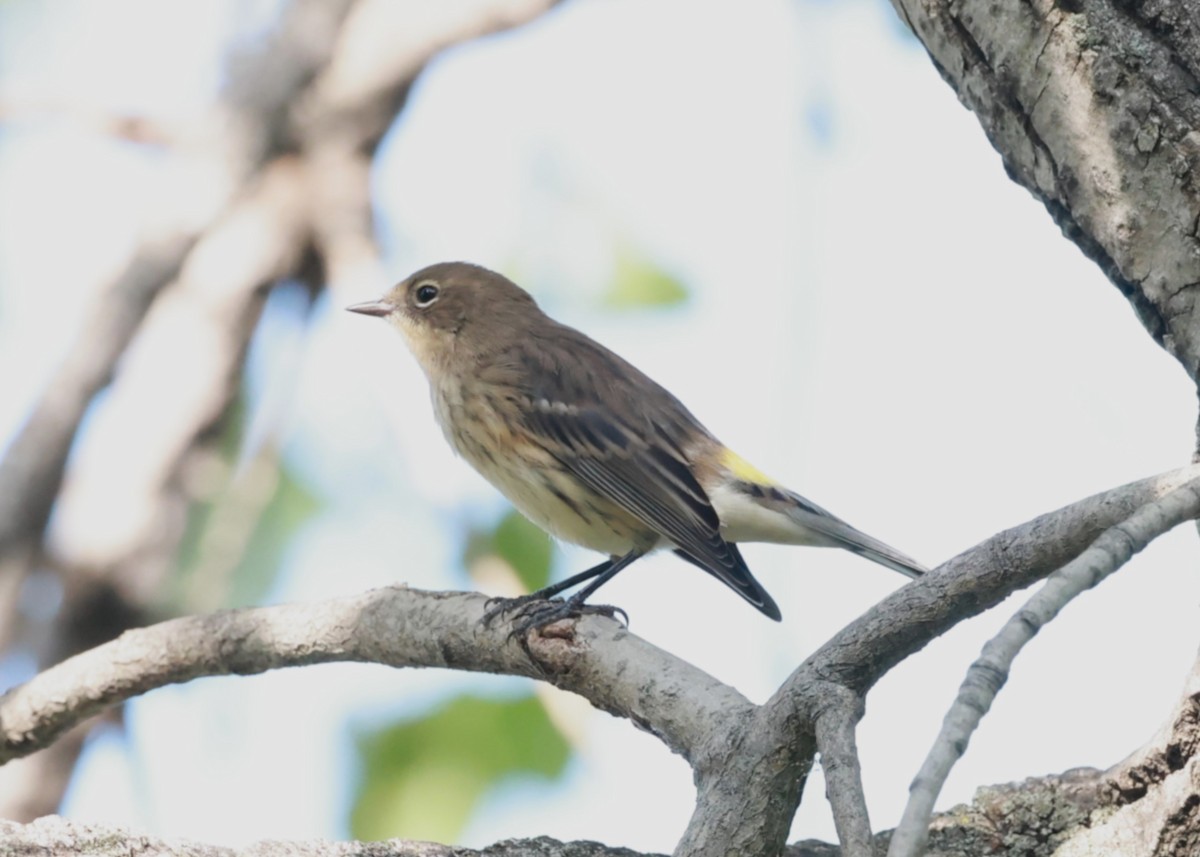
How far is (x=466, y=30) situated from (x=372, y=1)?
1.88ft

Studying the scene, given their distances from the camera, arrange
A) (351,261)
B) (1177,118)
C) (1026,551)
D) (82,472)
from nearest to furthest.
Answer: (1026,551)
(1177,118)
(82,472)
(351,261)

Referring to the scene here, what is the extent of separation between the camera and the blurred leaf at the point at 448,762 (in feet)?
19.4

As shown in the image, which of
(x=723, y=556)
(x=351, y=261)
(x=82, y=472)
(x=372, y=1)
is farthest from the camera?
(x=372, y=1)

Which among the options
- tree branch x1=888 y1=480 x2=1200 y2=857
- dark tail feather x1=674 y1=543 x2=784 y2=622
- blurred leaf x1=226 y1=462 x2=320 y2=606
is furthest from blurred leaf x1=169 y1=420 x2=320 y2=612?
tree branch x1=888 y1=480 x2=1200 y2=857

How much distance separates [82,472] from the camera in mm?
6160

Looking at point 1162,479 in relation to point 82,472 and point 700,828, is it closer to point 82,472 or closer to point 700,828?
point 700,828

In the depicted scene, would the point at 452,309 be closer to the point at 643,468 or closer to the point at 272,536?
the point at 272,536

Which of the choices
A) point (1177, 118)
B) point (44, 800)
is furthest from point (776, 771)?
point (44, 800)

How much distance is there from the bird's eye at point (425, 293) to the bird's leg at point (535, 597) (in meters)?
1.79

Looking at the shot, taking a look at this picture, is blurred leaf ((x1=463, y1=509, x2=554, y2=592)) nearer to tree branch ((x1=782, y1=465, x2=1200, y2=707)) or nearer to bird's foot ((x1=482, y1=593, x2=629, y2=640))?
bird's foot ((x1=482, y1=593, x2=629, y2=640))

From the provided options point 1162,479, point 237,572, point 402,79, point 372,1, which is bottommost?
point 1162,479

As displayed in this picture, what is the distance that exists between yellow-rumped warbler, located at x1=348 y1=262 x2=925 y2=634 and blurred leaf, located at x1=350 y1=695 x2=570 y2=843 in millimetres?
621

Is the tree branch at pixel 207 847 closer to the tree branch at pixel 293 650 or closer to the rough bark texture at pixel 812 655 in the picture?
the rough bark texture at pixel 812 655

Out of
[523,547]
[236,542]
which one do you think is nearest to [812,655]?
[523,547]
